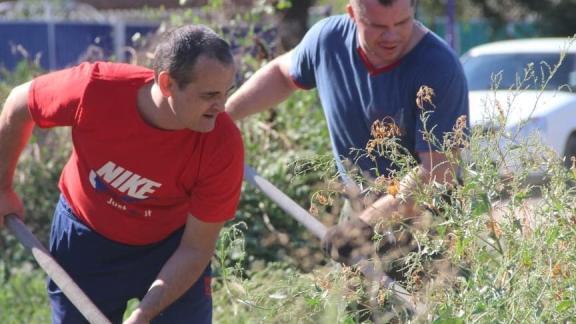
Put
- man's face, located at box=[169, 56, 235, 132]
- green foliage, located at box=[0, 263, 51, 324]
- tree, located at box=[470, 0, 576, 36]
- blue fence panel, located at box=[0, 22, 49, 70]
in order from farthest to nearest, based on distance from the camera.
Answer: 1. tree, located at box=[470, 0, 576, 36]
2. blue fence panel, located at box=[0, 22, 49, 70]
3. green foliage, located at box=[0, 263, 51, 324]
4. man's face, located at box=[169, 56, 235, 132]

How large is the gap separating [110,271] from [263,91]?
1.10 metres

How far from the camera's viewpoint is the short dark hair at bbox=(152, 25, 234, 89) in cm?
350

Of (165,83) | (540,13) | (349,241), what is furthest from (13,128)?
(540,13)

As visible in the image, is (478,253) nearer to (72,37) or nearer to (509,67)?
(509,67)

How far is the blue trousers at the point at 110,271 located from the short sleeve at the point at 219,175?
0.37 meters

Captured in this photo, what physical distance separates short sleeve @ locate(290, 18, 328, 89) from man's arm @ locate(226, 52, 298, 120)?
91mm

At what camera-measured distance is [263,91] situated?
4.71m

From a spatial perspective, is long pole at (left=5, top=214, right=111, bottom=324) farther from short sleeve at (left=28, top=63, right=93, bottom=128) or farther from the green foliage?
the green foliage

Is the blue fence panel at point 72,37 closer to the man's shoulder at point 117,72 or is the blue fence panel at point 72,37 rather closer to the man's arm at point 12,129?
the man's arm at point 12,129

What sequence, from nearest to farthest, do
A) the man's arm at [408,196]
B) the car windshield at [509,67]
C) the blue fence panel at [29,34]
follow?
the man's arm at [408,196], the car windshield at [509,67], the blue fence panel at [29,34]

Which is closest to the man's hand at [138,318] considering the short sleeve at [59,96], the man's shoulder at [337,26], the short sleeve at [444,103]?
the short sleeve at [59,96]

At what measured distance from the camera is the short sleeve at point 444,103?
3.97 m

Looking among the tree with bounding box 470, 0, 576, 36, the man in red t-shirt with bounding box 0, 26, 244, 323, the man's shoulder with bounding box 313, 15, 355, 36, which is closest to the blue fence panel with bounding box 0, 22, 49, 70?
the tree with bounding box 470, 0, 576, 36

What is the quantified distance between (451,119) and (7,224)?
1.72 meters
